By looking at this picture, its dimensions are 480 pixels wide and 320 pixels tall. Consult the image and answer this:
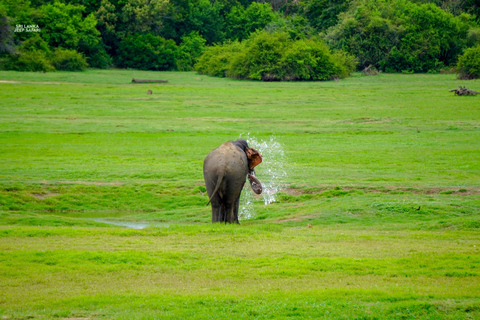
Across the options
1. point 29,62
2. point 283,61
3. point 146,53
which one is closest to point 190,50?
point 146,53

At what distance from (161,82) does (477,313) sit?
51424mm

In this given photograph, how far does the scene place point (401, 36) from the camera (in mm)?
70688

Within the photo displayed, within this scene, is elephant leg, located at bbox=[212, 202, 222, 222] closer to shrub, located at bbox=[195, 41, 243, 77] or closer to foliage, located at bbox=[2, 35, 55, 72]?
foliage, located at bbox=[2, 35, 55, 72]

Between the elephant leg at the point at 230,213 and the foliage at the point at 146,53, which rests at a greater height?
the elephant leg at the point at 230,213

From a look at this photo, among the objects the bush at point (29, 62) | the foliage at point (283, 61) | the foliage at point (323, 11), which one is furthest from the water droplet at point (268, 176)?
the foliage at point (323, 11)

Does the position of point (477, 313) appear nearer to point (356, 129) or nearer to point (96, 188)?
point (96, 188)

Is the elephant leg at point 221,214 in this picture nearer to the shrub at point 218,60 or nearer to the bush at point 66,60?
the shrub at point 218,60

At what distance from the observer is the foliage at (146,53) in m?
76.6

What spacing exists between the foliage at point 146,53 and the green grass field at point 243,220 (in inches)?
1399

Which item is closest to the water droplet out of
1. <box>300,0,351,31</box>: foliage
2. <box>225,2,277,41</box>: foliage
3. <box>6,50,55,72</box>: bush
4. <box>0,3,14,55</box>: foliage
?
<box>0,3,14,55</box>: foliage

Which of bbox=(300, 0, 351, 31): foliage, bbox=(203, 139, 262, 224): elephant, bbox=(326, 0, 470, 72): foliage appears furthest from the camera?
bbox=(300, 0, 351, 31): foliage

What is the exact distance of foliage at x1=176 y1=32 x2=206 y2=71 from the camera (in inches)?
3164

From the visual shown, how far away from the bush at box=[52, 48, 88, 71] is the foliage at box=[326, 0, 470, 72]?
86.3 ft

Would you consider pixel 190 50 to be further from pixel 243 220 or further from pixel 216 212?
pixel 216 212
